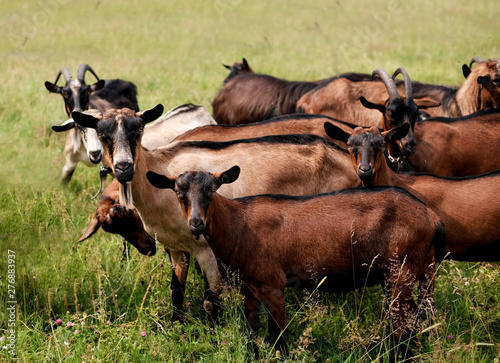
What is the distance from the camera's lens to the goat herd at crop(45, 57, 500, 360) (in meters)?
4.39

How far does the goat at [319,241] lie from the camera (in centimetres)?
436

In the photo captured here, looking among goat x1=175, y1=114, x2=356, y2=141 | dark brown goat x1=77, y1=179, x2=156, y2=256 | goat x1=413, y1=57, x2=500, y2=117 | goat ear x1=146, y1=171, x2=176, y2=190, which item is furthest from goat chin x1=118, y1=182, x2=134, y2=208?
goat x1=413, y1=57, x2=500, y2=117

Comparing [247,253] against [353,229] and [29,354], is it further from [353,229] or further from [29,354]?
[29,354]

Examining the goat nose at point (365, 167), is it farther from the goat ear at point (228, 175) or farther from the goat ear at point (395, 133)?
the goat ear at point (228, 175)

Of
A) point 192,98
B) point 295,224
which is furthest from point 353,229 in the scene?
point 192,98

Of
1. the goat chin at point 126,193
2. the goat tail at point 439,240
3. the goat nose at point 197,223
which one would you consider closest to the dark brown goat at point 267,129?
the goat chin at point 126,193

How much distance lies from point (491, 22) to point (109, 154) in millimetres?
19135

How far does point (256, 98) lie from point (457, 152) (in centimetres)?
415

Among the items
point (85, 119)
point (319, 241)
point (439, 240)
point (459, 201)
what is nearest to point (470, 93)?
point (459, 201)

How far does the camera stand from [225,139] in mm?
6223

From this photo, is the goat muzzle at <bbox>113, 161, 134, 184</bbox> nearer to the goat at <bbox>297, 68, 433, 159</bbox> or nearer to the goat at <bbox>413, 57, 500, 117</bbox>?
the goat at <bbox>297, 68, 433, 159</bbox>

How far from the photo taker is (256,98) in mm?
10312

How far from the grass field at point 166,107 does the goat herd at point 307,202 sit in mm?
257

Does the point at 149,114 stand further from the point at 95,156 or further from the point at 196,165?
the point at 95,156
